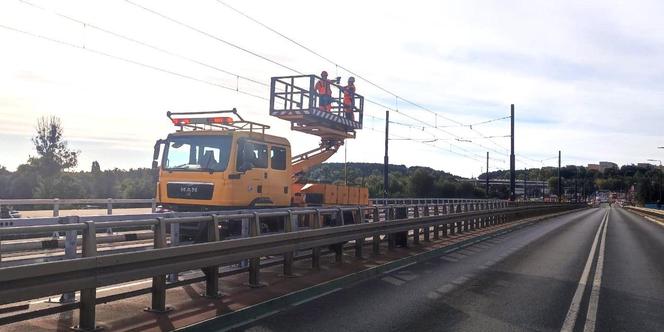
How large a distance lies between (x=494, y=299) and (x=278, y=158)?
20.1ft

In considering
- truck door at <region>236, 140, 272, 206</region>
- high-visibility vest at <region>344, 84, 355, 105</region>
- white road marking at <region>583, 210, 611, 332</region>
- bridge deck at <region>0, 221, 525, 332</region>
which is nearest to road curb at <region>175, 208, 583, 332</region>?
bridge deck at <region>0, 221, 525, 332</region>

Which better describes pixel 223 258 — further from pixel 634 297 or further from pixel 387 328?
pixel 634 297

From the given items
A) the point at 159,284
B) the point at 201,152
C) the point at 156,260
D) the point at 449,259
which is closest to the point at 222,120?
the point at 201,152

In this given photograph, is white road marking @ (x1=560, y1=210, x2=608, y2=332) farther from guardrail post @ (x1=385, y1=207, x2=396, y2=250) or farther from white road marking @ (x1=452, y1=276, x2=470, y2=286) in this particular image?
guardrail post @ (x1=385, y1=207, x2=396, y2=250)

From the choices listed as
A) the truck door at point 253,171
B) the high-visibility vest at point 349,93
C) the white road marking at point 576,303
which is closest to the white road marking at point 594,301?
the white road marking at point 576,303

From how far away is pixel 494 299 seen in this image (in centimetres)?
929

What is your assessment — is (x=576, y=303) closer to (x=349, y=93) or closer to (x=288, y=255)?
(x=288, y=255)

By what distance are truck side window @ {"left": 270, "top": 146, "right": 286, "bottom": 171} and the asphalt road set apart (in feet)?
11.8

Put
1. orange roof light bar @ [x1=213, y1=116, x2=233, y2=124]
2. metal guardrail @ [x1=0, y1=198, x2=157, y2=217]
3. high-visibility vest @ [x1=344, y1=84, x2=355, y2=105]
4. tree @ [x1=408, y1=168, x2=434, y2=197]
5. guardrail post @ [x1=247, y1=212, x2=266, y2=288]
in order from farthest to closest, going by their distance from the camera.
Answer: tree @ [x1=408, y1=168, x2=434, y2=197] < high-visibility vest @ [x1=344, y1=84, x2=355, y2=105] < metal guardrail @ [x1=0, y1=198, x2=157, y2=217] < orange roof light bar @ [x1=213, y1=116, x2=233, y2=124] < guardrail post @ [x1=247, y1=212, x2=266, y2=288]

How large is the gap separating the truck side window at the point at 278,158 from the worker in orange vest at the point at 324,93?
3475mm

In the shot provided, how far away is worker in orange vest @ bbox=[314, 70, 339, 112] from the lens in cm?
1697

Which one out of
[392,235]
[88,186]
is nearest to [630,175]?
[88,186]

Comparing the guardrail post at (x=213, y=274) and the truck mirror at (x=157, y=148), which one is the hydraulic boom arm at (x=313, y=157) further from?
the guardrail post at (x=213, y=274)

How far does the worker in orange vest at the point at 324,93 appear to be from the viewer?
16969mm
